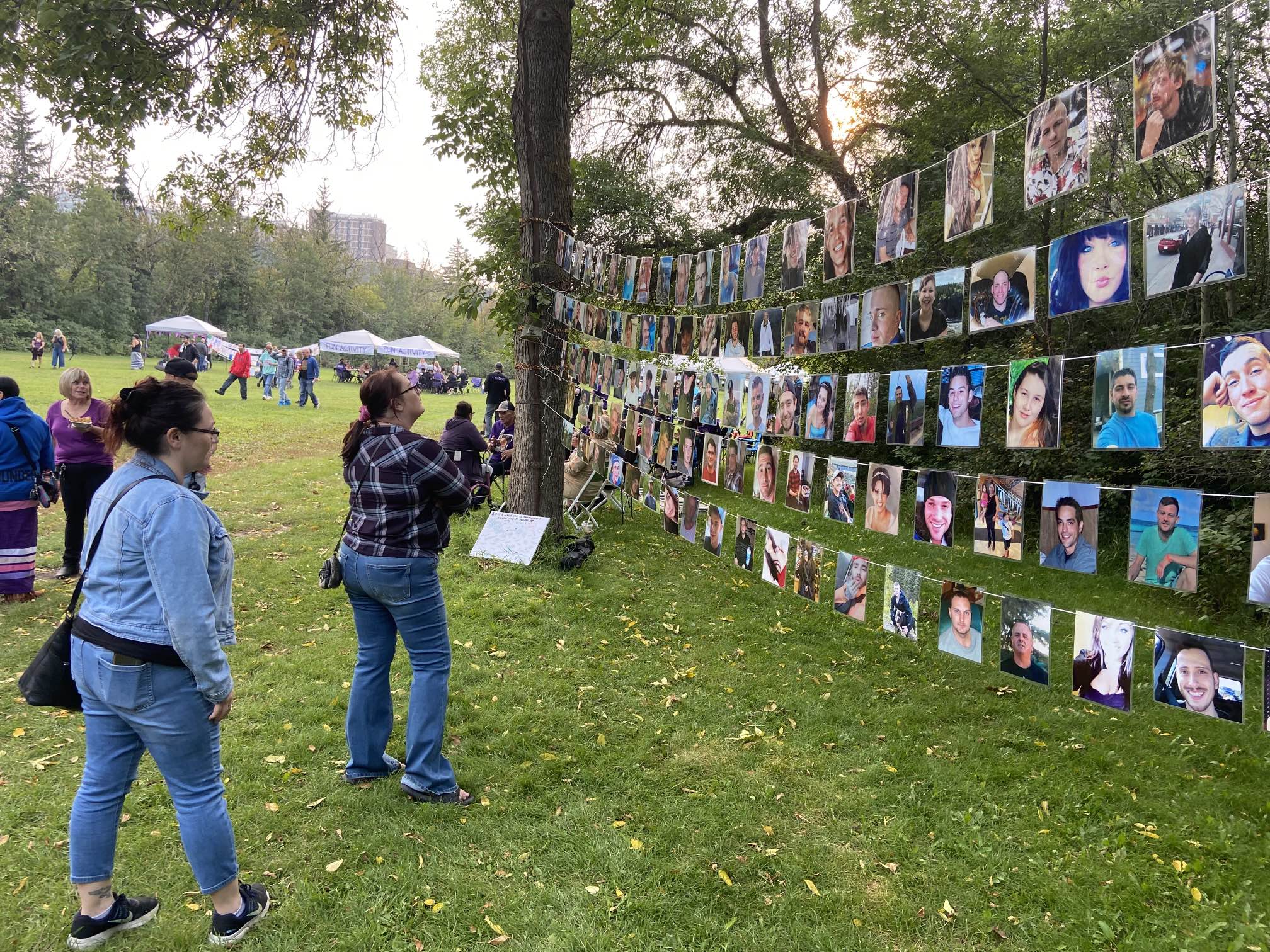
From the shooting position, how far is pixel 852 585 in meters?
3.62

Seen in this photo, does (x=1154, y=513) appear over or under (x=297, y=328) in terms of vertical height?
under

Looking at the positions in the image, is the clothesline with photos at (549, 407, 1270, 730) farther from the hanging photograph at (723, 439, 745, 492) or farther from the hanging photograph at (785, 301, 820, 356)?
the hanging photograph at (785, 301, 820, 356)

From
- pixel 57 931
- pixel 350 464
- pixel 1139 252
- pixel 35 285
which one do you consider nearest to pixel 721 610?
pixel 350 464

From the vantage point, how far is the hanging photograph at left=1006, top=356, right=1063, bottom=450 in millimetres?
2754

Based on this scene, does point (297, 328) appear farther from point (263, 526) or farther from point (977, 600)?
point (977, 600)

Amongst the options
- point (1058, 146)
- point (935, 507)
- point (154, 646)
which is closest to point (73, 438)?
point (154, 646)

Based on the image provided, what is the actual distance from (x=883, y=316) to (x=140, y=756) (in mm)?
3411

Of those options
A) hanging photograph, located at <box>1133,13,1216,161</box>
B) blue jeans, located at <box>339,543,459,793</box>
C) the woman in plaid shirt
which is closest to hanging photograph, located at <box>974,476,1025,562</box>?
hanging photograph, located at <box>1133,13,1216,161</box>

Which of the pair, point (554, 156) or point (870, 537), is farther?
point (870, 537)

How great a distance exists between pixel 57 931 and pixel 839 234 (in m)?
4.21

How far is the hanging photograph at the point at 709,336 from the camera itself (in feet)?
15.5

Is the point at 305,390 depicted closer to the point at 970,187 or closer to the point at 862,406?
the point at 862,406

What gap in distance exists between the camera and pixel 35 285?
1241 inches

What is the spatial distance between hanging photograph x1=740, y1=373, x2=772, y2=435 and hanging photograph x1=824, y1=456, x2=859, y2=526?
1.66 feet
